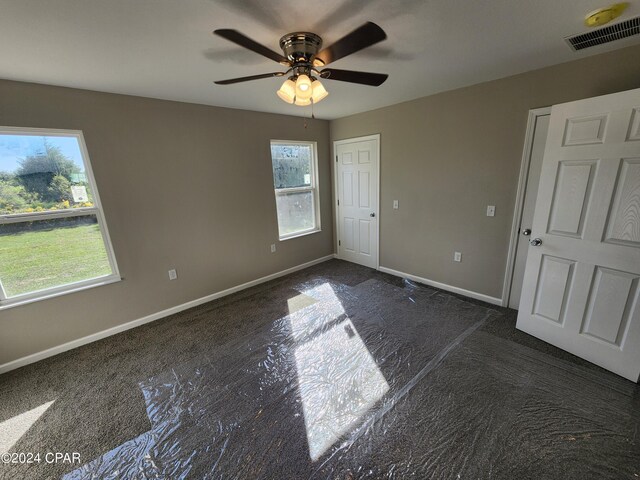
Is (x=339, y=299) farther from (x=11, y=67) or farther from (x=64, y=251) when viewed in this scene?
(x=11, y=67)

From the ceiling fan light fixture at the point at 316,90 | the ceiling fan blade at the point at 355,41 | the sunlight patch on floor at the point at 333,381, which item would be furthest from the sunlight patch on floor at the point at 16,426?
the ceiling fan blade at the point at 355,41

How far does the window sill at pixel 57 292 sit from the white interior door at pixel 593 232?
394 cm

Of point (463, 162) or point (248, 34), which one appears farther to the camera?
point (463, 162)

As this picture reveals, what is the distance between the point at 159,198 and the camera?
9.10 feet

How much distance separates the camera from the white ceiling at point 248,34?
129cm

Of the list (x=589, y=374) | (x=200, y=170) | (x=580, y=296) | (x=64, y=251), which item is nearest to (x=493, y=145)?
(x=580, y=296)

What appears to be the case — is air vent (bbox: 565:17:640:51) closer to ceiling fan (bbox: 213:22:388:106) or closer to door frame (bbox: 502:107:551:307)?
door frame (bbox: 502:107:551:307)

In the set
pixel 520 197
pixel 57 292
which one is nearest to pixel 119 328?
pixel 57 292

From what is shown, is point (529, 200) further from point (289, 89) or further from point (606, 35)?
point (289, 89)

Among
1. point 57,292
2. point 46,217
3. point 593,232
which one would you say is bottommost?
point 57,292

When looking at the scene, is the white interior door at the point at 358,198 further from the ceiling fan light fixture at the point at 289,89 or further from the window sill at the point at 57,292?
the window sill at the point at 57,292

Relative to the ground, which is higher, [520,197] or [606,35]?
[606,35]

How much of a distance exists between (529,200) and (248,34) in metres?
2.72

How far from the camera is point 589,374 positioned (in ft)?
6.30
